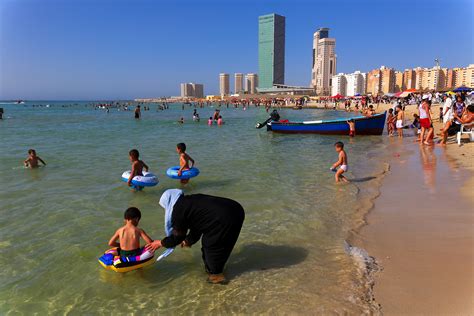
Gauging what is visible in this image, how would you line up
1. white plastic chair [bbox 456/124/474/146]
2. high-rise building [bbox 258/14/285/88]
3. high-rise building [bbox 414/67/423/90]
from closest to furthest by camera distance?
white plastic chair [bbox 456/124/474/146] → high-rise building [bbox 414/67/423/90] → high-rise building [bbox 258/14/285/88]

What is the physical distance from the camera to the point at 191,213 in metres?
3.55

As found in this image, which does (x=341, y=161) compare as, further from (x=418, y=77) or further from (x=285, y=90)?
(x=285, y=90)

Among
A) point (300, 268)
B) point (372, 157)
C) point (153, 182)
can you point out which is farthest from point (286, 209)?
point (372, 157)

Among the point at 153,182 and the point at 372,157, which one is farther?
the point at 372,157

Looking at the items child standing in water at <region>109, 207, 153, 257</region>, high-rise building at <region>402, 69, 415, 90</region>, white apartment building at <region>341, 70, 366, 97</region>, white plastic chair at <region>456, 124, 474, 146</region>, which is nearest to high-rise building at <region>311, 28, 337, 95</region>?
white apartment building at <region>341, 70, 366, 97</region>

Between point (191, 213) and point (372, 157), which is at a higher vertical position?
point (191, 213)

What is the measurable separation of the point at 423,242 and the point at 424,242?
0.5 inches

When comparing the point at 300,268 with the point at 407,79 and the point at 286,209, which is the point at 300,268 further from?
the point at 407,79

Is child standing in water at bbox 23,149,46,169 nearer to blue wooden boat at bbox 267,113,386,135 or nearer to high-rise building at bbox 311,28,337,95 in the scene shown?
blue wooden boat at bbox 267,113,386,135

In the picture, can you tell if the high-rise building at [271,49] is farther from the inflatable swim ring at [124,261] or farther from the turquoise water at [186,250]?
the inflatable swim ring at [124,261]

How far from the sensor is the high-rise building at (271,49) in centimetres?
17212

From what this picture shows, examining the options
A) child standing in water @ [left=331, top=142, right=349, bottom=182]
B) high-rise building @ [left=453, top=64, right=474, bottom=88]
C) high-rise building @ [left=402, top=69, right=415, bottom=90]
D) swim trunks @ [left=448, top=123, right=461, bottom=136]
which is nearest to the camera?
child standing in water @ [left=331, top=142, right=349, bottom=182]

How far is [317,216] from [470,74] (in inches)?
4751

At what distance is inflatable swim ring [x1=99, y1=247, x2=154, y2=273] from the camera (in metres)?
4.10
